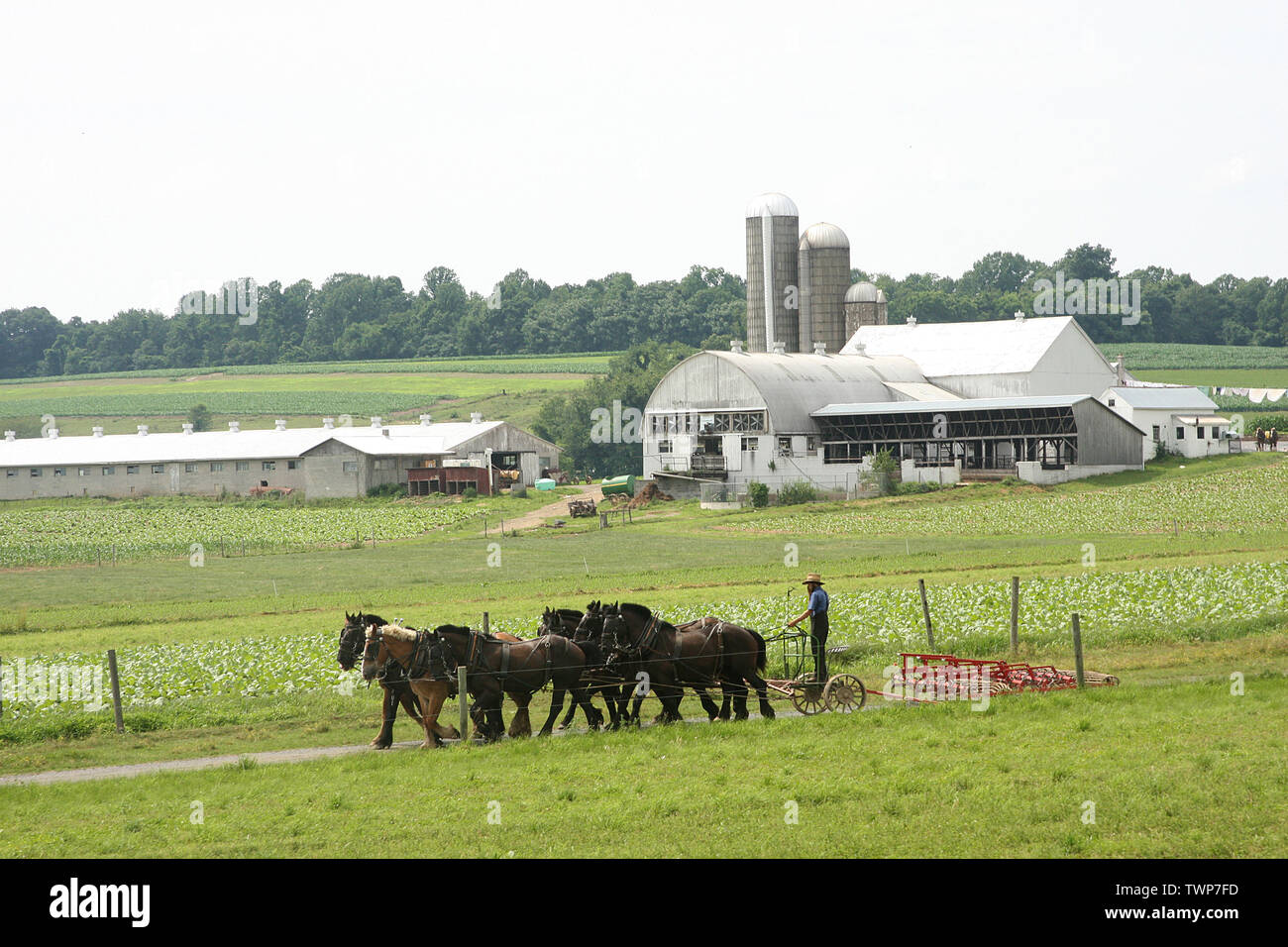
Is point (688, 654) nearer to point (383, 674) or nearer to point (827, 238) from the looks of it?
point (383, 674)

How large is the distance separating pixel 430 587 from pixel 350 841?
27.3m

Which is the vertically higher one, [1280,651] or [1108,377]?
[1108,377]

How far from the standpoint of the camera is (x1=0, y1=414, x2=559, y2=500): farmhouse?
3351 inches

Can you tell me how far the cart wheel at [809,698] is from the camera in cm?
1866

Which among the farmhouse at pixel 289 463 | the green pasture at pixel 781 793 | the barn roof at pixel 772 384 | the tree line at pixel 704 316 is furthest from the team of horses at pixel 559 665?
the tree line at pixel 704 316

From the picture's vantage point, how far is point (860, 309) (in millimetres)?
99750

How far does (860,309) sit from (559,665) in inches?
3343

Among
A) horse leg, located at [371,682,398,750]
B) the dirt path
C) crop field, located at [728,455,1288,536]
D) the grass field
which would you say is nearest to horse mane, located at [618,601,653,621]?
horse leg, located at [371,682,398,750]

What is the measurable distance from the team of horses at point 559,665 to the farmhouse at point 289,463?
64.6 metres

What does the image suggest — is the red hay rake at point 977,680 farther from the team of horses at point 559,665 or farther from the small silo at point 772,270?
the small silo at point 772,270

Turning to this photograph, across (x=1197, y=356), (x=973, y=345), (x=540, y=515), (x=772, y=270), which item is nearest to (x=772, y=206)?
(x=772, y=270)
